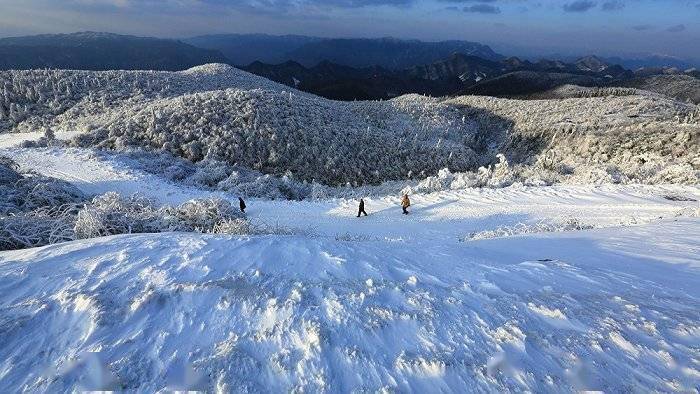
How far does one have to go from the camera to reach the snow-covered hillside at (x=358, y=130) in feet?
95.1

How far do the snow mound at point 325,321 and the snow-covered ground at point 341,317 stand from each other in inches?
0.7

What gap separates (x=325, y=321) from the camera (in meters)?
5.08

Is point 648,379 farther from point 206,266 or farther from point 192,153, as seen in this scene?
point 192,153

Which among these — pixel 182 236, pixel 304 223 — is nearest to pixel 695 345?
pixel 182 236

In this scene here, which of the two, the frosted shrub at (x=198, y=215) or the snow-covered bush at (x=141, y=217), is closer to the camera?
the snow-covered bush at (x=141, y=217)

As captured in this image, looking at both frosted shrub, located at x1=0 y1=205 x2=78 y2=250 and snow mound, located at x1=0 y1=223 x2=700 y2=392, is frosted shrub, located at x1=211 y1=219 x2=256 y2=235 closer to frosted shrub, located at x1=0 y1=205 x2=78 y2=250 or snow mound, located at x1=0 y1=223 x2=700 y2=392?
snow mound, located at x1=0 y1=223 x2=700 y2=392

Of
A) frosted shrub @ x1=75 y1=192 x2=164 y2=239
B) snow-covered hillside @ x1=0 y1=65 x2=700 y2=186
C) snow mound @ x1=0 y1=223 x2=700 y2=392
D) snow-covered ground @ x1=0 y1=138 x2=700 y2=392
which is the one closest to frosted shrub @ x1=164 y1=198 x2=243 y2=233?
frosted shrub @ x1=75 y1=192 x2=164 y2=239

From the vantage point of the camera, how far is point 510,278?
6.52 meters

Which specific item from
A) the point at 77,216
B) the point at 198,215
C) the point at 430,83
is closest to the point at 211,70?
the point at 198,215

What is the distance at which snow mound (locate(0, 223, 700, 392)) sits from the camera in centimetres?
419

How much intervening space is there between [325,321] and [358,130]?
35.1 meters

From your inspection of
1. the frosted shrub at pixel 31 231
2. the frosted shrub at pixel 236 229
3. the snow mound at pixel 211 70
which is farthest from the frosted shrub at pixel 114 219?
the snow mound at pixel 211 70

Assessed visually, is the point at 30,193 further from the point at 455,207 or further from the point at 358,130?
the point at 358,130

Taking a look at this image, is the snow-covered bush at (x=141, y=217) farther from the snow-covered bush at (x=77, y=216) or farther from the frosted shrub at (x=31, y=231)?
the frosted shrub at (x=31, y=231)
